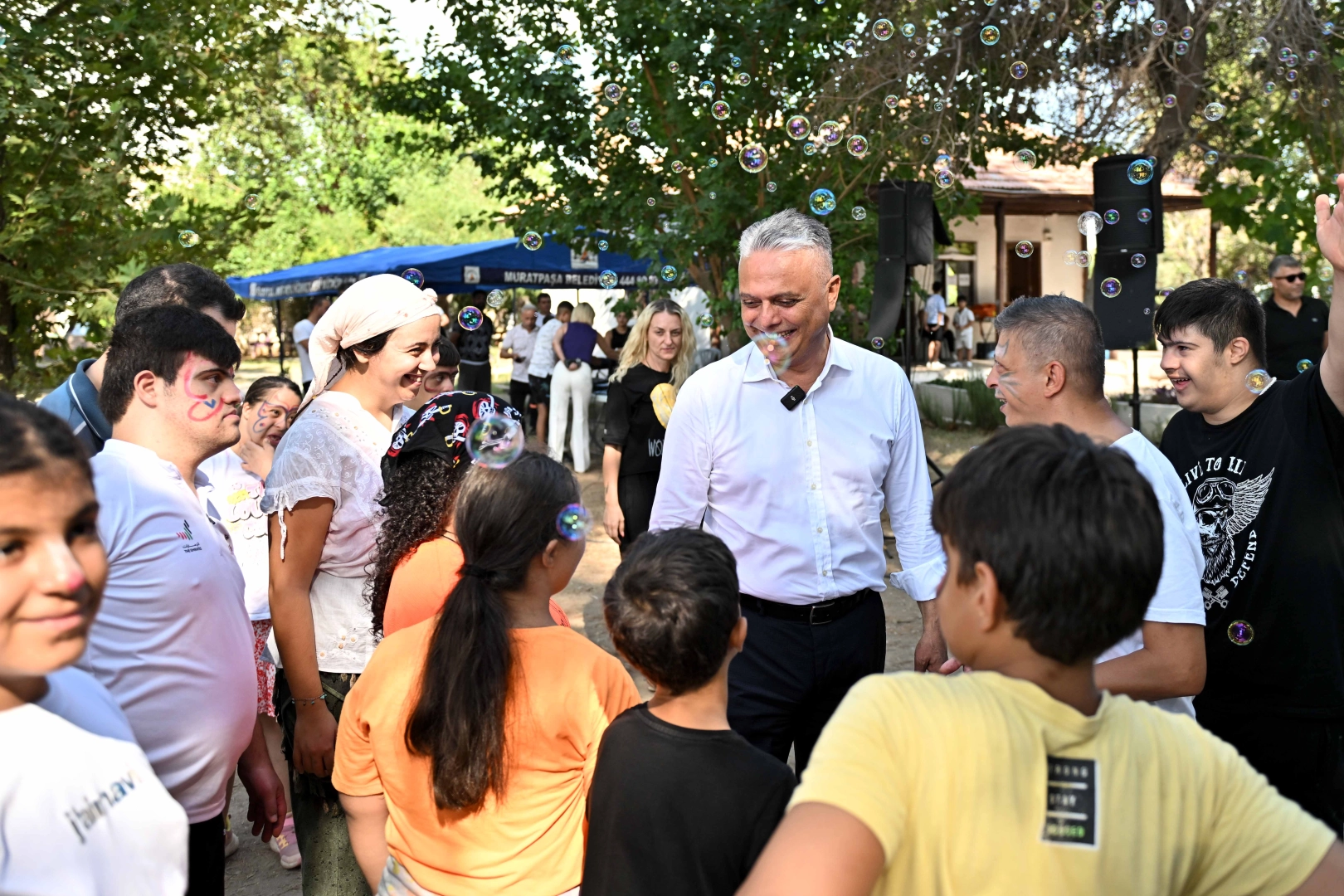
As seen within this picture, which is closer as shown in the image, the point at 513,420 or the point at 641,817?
the point at 641,817

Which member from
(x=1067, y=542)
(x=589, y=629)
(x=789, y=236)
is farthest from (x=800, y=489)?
(x=589, y=629)

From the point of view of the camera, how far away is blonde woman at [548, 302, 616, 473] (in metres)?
12.3

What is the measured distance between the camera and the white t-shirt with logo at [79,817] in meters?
1.19

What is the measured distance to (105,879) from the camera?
1259 mm

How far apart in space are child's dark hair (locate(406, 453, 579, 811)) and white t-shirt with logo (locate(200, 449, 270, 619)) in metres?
2.09

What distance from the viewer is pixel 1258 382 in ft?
9.46

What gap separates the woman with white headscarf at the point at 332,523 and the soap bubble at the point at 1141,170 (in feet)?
20.1

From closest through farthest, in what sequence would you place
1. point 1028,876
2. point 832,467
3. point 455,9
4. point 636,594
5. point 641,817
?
1. point 1028,876
2. point 641,817
3. point 636,594
4. point 832,467
5. point 455,9

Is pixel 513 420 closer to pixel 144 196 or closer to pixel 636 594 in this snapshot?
pixel 636 594

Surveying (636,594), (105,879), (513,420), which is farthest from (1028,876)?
(513,420)

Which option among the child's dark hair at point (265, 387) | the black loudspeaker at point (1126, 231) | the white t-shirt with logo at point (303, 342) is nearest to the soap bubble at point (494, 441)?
the child's dark hair at point (265, 387)

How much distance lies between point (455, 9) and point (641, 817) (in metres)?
9.40

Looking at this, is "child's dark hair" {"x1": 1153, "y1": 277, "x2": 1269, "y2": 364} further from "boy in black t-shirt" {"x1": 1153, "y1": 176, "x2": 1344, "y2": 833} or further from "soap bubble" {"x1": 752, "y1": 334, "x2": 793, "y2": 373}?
"soap bubble" {"x1": 752, "y1": 334, "x2": 793, "y2": 373}

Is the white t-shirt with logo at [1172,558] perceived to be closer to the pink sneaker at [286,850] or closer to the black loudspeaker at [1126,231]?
the pink sneaker at [286,850]
